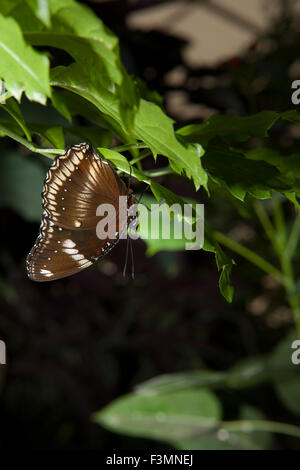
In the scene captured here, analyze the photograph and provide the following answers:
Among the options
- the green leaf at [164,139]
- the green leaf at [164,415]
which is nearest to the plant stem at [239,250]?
the green leaf at [164,415]

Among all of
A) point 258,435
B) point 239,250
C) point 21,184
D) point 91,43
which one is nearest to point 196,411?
point 258,435

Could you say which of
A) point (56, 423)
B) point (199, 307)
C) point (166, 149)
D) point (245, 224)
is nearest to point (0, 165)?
point (166, 149)

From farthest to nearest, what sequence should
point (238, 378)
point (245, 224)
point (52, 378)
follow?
point (245, 224) → point (52, 378) → point (238, 378)

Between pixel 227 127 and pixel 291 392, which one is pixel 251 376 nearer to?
pixel 291 392

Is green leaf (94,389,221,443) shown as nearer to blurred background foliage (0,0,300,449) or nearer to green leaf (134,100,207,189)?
blurred background foliage (0,0,300,449)

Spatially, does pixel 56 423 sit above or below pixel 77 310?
below

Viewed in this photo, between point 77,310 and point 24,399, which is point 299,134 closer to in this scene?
point 77,310
